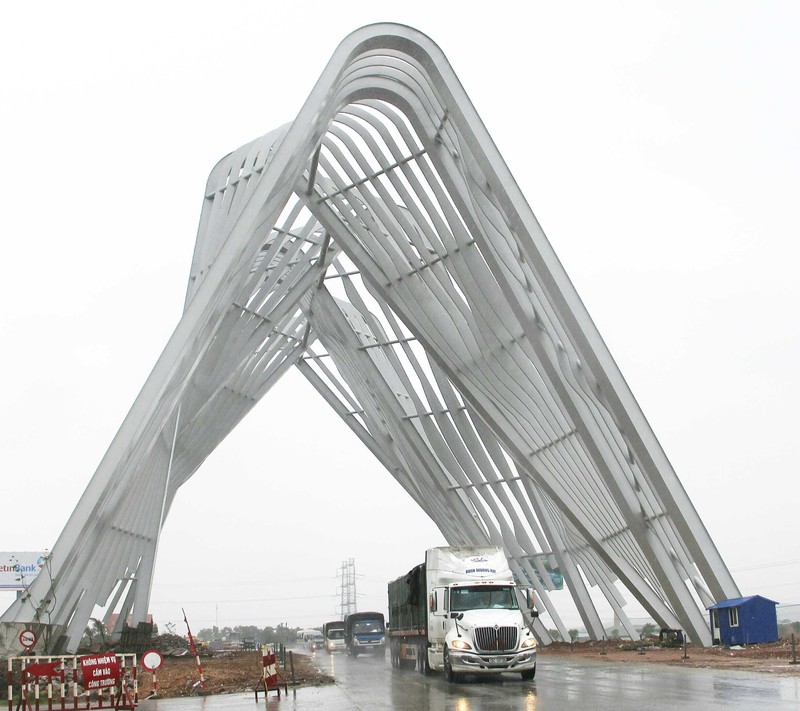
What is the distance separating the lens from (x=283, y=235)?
3203 centimetres

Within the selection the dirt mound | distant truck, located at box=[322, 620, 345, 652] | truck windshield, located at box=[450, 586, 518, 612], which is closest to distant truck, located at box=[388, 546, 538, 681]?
truck windshield, located at box=[450, 586, 518, 612]

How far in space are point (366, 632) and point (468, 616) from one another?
35161 mm

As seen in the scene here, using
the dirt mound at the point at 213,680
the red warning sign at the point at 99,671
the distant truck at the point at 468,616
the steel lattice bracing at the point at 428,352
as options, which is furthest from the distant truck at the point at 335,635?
the red warning sign at the point at 99,671

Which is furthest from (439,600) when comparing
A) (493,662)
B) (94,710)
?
(94,710)

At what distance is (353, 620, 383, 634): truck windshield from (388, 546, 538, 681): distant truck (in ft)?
95.7

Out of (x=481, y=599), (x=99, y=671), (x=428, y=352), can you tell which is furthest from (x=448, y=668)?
(x=428, y=352)

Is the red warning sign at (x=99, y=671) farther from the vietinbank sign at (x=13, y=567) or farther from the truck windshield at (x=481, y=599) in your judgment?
the vietinbank sign at (x=13, y=567)

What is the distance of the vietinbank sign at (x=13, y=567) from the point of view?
245ft

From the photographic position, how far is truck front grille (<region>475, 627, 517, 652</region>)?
18125 millimetres

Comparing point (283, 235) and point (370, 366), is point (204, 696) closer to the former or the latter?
point (283, 235)

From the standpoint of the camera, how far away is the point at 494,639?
1817 cm

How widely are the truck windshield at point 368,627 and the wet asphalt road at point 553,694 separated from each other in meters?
31.5

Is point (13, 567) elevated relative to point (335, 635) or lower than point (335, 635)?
elevated

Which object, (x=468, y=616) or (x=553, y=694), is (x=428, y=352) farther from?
(x=553, y=694)
